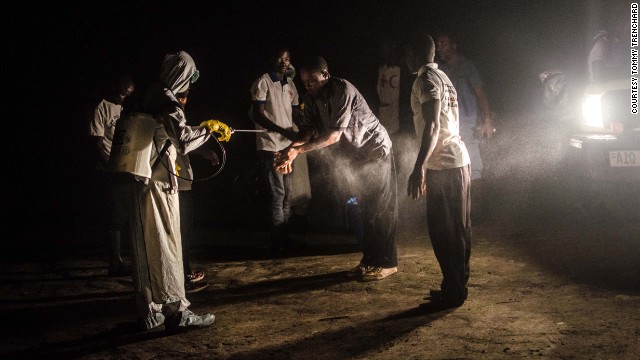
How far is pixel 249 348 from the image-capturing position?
14.3ft

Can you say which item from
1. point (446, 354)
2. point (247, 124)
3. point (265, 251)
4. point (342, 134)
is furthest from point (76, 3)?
point (446, 354)

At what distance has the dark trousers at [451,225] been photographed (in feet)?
15.9

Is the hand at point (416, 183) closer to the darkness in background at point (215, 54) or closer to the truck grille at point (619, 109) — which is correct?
the truck grille at point (619, 109)

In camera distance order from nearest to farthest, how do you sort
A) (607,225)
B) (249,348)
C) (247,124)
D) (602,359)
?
(602,359) < (249,348) < (607,225) < (247,124)

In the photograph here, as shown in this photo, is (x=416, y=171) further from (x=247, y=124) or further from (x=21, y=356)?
(x=247, y=124)

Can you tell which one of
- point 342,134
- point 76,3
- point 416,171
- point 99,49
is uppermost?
point 76,3

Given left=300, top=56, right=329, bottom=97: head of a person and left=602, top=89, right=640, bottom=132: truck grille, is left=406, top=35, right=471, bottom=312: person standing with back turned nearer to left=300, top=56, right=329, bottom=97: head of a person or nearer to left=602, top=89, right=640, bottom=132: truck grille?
left=300, top=56, right=329, bottom=97: head of a person

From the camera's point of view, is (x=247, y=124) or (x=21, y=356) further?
(x=247, y=124)

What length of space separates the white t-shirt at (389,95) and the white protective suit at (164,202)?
174 inches

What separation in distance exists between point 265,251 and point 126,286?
5.62 ft

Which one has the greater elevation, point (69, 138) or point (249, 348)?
point (69, 138)

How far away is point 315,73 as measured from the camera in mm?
5801

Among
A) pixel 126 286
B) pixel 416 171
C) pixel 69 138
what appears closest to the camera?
pixel 416 171

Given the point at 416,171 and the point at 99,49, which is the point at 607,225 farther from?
the point at 99,49
